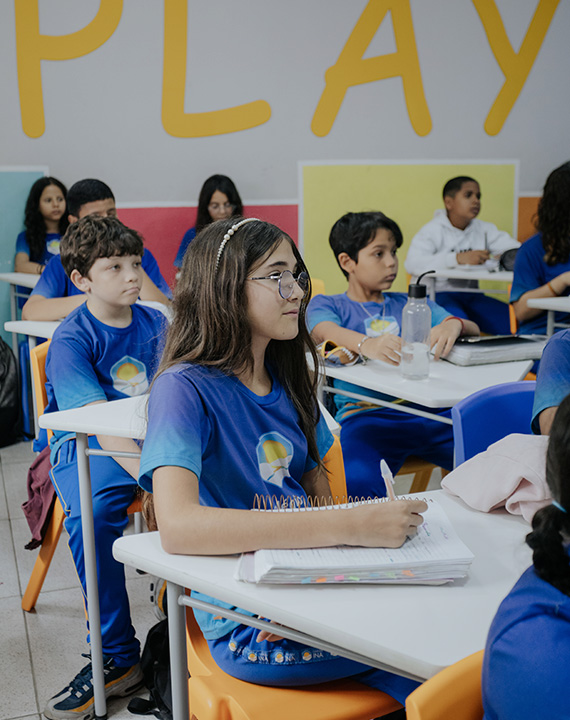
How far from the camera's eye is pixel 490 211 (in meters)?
5.77

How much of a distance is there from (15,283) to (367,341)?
2335 millimetres

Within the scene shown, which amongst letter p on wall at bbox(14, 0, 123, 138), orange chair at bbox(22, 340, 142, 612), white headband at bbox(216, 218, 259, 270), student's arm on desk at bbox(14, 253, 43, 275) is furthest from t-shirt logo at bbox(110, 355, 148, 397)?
letter p on wall at bbox(14, 0, 123, 138)

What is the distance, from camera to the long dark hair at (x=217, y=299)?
1295 mm

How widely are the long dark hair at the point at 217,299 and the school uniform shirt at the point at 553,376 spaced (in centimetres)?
57

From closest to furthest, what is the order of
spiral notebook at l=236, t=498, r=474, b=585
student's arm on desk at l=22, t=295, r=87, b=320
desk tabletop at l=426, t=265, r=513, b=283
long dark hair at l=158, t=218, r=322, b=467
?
spiral notebook at l=236, t=498, r=474, b=585, long dark hair at l=158, t=218, r=322, b=467, student's arm on desk at l=22, t=295, r=87, b=320, desk tabletop at l=426, t=265, r=513, b=283

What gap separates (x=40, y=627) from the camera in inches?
85.9

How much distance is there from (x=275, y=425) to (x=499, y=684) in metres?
0.70

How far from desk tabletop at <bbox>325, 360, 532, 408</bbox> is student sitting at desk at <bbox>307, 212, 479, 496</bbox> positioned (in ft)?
0.22

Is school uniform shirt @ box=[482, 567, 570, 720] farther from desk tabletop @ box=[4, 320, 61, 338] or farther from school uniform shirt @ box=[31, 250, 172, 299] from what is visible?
school uniform shirt @ box=[31, 250, 172, 299]

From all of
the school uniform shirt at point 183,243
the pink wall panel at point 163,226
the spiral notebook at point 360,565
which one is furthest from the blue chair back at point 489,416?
the school uniform shirt at point 183,243

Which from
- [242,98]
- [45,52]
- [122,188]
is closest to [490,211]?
[242,98]

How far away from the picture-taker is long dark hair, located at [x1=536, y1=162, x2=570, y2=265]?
10.8ft

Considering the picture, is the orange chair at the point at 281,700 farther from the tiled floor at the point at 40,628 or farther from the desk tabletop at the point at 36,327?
the desk tabletop at the point at 36,327

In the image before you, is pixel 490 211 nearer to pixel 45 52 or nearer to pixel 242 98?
pixel 242 98
